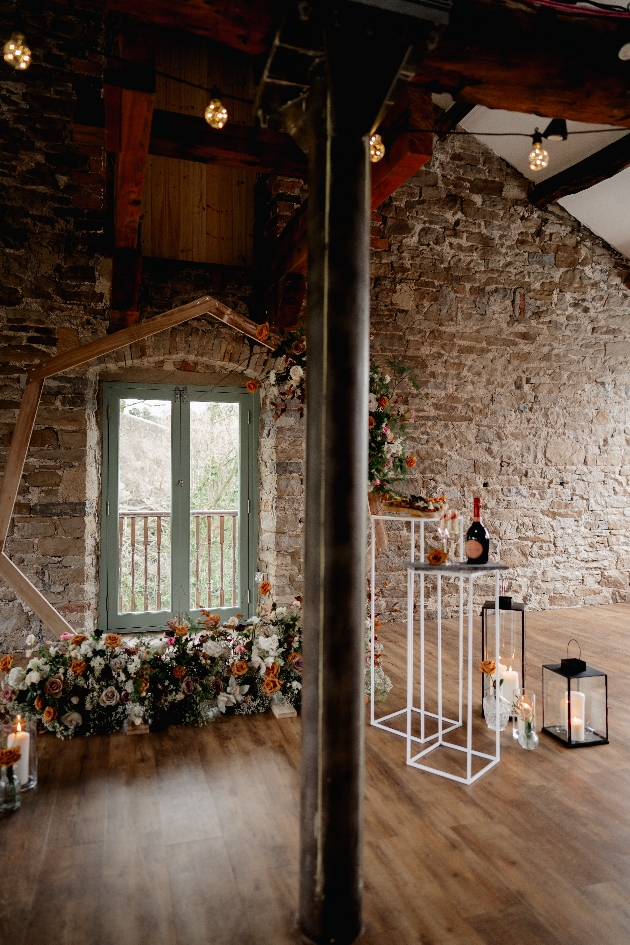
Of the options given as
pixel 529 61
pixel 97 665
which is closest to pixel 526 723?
pixel 97 665

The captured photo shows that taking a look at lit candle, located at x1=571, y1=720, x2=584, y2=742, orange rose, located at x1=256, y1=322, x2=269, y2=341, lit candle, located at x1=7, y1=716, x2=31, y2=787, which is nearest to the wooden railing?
orange rose, located at x1=256, y1=322, x2=269, y2=341

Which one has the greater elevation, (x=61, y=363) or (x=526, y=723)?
(x=61, y=363)

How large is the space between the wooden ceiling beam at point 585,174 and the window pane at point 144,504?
3950 millimetres

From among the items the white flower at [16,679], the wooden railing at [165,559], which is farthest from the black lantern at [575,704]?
the wooden railing at [165,559]

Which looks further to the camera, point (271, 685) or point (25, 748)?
point (271, 685)

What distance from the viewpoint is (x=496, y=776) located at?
8.98 ft

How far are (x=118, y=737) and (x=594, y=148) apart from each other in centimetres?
562

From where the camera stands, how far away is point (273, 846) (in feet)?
7.20

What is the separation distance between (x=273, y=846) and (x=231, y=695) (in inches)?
48.2

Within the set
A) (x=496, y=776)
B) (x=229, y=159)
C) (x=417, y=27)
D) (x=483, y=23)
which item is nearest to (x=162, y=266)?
Result: (x=229, y=159)

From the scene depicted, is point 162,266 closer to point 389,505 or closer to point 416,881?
point 389,505

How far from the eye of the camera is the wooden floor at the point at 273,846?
1801 millimetres

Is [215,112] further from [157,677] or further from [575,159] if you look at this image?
[575,159]

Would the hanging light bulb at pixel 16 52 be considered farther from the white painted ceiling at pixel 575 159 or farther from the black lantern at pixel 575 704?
the white painted ceiling at pixel 575 159
